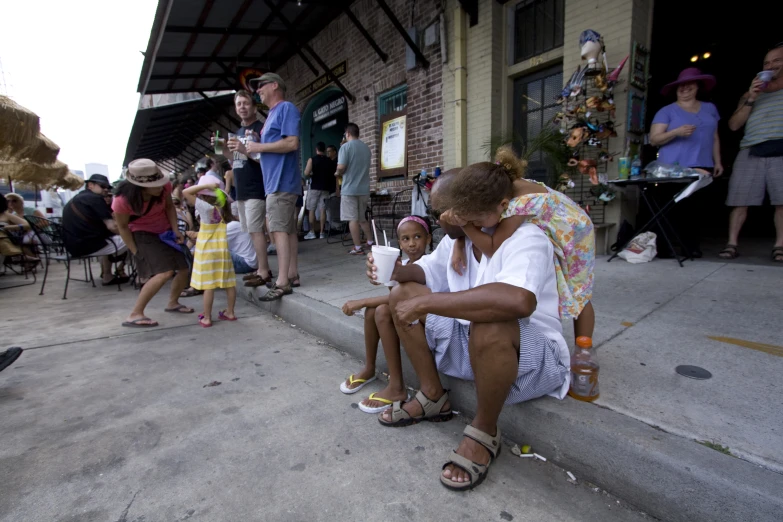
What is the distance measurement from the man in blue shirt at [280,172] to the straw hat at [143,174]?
2.84 ft

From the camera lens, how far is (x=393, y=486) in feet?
4.66

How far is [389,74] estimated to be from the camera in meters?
6.86

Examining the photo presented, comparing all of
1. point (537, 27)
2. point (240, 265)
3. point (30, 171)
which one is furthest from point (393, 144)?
point (30, 171)

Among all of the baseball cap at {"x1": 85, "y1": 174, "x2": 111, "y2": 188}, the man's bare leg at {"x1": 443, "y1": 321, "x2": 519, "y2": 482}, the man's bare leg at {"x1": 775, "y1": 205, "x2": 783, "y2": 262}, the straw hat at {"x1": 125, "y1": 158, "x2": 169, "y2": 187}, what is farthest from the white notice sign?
the man's bare leg at {"x1": 443, "y1": 321, "x2": 519, "y2": 482}

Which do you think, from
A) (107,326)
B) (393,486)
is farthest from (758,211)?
(107,326)

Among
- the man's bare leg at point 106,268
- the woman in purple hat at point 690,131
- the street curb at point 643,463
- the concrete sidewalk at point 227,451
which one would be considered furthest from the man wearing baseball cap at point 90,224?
the woman in purple hat at point 690,131

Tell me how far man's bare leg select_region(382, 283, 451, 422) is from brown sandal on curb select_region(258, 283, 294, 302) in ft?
6.61

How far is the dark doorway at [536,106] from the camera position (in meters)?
5.04

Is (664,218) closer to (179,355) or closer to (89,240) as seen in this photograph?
(179,355)

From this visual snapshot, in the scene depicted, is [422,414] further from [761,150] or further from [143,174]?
[761,150]

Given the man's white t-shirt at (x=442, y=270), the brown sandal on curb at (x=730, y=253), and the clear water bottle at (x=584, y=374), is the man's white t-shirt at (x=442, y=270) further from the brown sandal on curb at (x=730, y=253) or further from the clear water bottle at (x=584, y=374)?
the brown sandal on curb at (x=730, y=253)

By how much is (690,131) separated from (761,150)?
63cm

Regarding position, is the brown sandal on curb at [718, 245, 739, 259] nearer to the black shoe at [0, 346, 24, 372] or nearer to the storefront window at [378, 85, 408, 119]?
the storefront window at [378, 85, 408, 119]

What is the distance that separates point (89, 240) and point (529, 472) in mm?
5479
